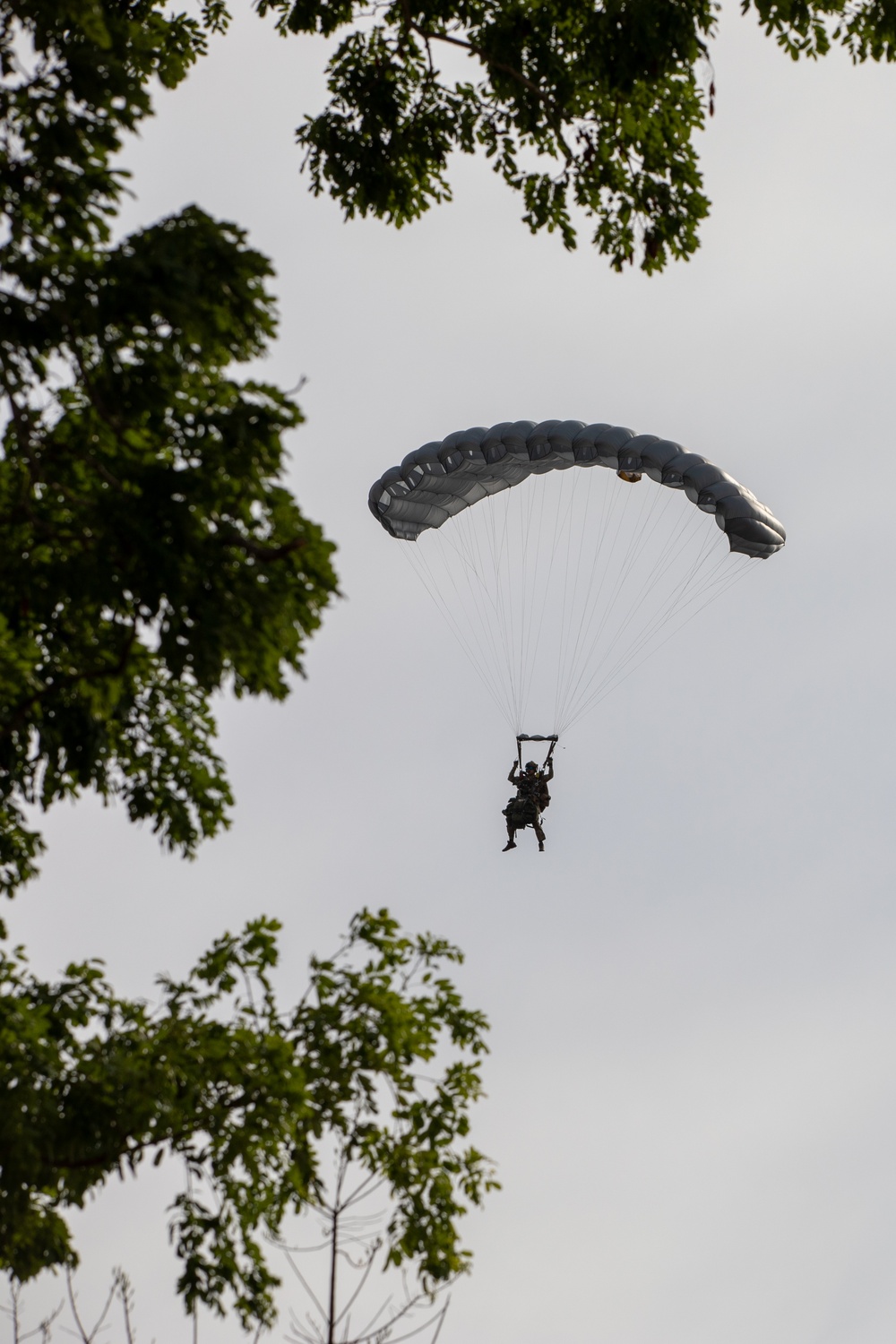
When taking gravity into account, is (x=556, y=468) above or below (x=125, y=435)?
above

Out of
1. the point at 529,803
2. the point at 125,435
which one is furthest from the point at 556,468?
the point at 125,435

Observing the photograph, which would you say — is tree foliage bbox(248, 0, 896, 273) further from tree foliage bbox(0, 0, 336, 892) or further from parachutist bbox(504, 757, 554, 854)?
parachutist bbox(504, 757, 554, 854)

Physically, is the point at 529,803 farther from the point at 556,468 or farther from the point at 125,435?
the point at 125,435

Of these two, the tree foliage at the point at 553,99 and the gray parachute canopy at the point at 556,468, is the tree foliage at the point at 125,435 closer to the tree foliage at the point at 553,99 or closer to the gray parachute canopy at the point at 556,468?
the tree foliage at the point at 553,99

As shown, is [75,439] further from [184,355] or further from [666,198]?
[666,198]

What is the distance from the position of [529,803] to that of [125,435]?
14.0m

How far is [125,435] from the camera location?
1009 cm

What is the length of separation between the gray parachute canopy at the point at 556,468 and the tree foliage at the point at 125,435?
13.0 meters

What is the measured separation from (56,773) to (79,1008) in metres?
1.51

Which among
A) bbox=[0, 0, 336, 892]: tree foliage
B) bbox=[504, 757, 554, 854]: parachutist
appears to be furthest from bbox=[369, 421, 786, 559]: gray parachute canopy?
bbox=[0, 0, 336, 892]: tree foliage

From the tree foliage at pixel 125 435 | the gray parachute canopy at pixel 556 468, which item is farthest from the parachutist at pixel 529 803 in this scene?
the tree foliage at pixel 125 435

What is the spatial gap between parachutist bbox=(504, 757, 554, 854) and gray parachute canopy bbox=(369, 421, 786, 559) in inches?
158

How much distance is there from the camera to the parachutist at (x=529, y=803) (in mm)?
23453

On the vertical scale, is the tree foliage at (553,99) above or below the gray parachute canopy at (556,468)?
below
